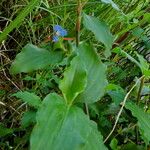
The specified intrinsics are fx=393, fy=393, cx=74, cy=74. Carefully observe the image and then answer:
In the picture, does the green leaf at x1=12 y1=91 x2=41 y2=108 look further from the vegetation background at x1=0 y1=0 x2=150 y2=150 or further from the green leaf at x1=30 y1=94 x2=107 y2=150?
the green leaf at x1=30 y1=94 x2=107 y2=150

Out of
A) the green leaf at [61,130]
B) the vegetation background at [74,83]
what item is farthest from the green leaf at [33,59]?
the green leaf at [61,130]

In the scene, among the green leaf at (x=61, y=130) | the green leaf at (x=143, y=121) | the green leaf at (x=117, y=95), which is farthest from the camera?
the green leaf at (x=117, y=95)

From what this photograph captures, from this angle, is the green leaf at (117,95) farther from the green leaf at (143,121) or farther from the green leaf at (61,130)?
the green leaf at (61,130)

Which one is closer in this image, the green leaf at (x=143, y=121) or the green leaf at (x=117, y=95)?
the green leaf at (x=143, y=121)

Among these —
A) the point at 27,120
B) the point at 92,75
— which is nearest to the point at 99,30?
the point at 92,75

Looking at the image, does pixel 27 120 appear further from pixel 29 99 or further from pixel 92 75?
pixel 92 75

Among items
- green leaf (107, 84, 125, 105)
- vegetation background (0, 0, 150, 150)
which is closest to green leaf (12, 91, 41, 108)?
vegetation background (0, 0, 150, 150)

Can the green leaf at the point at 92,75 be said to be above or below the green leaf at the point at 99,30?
below
